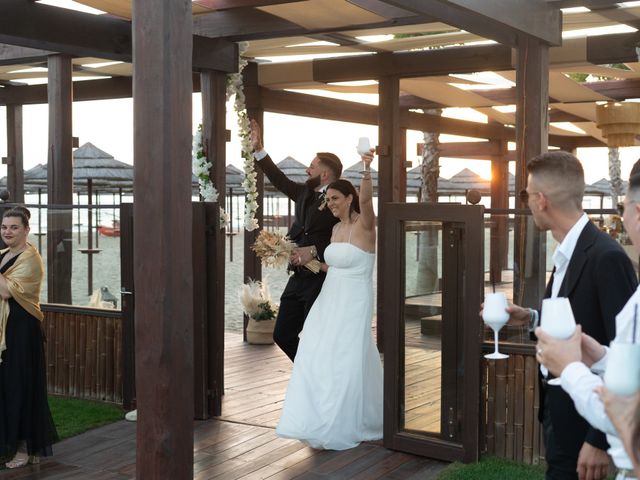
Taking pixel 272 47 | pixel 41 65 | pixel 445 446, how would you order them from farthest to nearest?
pixel 41 65 → pixel 272 47 → pixel 445 446

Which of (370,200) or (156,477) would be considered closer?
(156,477)

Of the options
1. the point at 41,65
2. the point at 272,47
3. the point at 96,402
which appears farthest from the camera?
the point at 41,65

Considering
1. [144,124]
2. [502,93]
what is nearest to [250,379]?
[144,124]

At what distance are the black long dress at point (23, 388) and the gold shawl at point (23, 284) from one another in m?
0.04

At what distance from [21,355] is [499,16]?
3629 millimetres

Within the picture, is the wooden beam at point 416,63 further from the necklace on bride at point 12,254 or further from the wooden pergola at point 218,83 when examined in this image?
the necklace on bride at point 12,254

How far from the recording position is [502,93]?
436 inches

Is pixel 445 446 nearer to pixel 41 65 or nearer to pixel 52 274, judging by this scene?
pixel 52 274

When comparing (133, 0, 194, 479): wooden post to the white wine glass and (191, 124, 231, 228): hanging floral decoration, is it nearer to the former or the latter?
the white wine glass

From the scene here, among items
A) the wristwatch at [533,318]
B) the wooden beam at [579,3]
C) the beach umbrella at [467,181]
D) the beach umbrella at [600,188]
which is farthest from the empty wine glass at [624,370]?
the beach umbrella at [467,181]

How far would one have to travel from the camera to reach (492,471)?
198 inches

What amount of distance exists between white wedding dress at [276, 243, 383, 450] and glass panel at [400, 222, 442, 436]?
1.18 feet

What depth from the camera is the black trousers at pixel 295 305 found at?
249 inches

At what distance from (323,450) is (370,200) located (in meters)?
1.63
